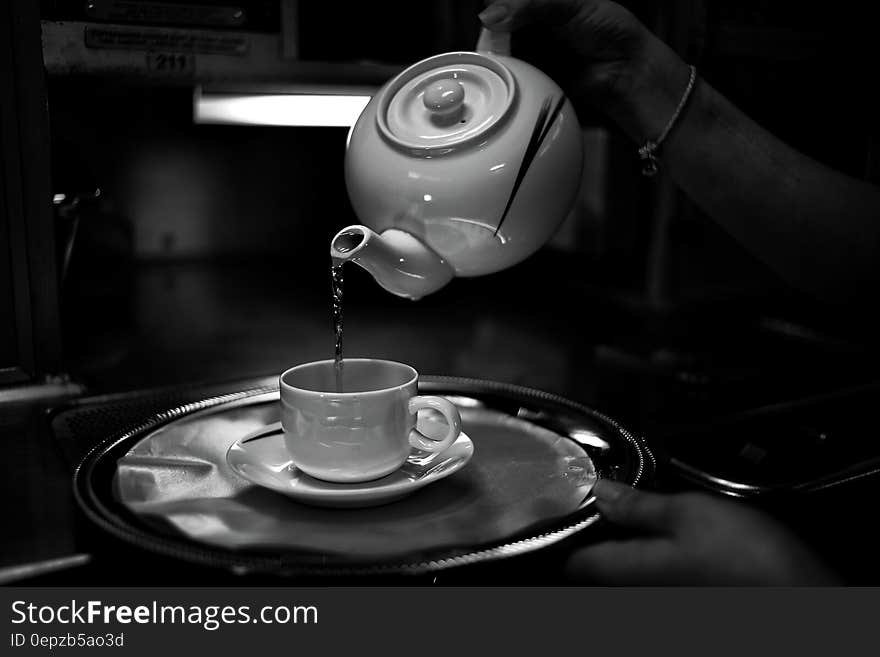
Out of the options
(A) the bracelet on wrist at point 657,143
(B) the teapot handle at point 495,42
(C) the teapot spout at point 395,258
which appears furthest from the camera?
(A) the bracelet on wrist at point 657,143

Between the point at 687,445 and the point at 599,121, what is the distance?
1.97ft

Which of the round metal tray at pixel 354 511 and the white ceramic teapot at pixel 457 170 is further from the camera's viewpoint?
the white ceramic teapot at pixel 457 170

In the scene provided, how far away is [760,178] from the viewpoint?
2.88 feet

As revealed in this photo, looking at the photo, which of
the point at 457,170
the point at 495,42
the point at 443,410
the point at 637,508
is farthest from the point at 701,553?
the point at 495,42

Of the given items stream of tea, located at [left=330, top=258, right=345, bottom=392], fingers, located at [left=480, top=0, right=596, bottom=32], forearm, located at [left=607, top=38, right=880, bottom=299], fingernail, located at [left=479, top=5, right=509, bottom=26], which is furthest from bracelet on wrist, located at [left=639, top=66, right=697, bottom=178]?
stream of tea, located at [left=330, top=258, right=345, bottom=392]

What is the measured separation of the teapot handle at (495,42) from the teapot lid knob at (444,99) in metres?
0.10

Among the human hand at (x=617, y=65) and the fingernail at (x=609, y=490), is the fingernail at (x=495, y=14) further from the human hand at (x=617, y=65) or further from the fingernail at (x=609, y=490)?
the fingernail at (x=609, y=490)

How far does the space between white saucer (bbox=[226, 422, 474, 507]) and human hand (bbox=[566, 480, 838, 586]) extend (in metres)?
0.13

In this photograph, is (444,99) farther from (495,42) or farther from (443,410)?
(443,410)

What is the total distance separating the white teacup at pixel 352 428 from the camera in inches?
23.1

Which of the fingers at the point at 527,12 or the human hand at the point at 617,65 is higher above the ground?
the fingers at the point at 527,12

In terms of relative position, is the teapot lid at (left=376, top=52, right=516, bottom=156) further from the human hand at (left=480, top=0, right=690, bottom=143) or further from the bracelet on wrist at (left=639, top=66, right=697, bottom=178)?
the bracelet on wrist at (left=639, top=66, right=697, bottom=178)

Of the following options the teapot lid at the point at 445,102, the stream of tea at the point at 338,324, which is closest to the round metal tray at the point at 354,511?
the stream of tea at the point at 338,324

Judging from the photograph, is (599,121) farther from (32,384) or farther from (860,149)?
(32,384)
